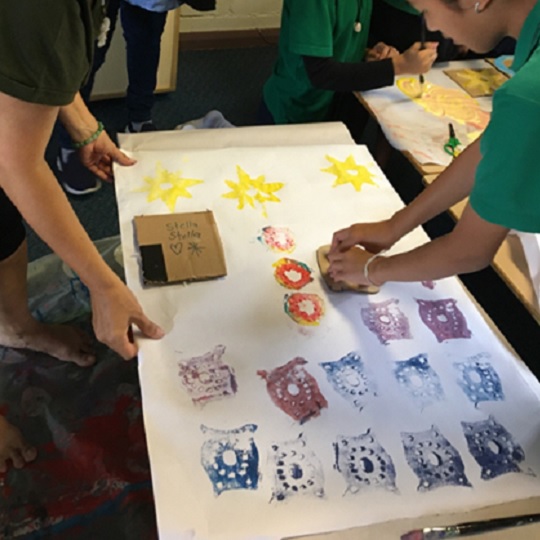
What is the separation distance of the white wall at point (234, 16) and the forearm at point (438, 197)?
192 centimetres

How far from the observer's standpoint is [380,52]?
1.41 meters

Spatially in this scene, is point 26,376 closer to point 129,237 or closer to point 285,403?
point 129,237

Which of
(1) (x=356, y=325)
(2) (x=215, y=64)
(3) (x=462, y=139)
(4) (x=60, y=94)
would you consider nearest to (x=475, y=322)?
(1) (x=356, y=325)

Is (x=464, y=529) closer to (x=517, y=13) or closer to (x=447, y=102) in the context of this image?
(x=517, y=13)

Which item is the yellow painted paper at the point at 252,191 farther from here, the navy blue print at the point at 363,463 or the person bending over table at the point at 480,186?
the navy blue print at the point at 363,463

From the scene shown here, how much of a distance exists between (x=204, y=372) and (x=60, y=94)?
0.34m

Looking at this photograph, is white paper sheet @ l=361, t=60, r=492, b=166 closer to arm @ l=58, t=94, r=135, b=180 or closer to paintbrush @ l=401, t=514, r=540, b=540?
arm @ l=58, t=94, r=135, b=180

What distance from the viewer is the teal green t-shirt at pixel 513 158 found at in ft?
1.78

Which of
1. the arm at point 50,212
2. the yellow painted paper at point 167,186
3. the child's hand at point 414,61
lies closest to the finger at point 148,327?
the arm at point 50,212

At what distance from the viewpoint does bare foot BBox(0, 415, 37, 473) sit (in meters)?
0.97

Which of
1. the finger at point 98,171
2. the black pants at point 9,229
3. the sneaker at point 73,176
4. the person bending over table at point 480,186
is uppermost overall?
the person bending over table at point 480,186

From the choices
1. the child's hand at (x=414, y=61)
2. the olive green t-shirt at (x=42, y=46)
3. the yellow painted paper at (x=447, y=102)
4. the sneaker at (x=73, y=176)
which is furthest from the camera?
the sneaker at (x=73, y=176)

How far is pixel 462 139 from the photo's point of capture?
1150mm

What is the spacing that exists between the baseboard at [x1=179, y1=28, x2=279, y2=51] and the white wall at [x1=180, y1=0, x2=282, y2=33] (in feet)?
0.05
